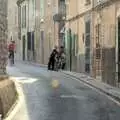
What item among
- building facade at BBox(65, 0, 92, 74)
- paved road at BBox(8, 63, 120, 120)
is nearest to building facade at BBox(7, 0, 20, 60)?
building facade at BBox(65, 0, 92, 74)

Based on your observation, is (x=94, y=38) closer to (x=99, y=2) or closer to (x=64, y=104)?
(x=99, y=2)

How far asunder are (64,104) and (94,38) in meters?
12.3

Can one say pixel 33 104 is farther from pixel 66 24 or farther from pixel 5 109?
pixel 66 24

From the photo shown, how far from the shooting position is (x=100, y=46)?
2642 centimetres

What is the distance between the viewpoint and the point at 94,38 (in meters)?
28.0

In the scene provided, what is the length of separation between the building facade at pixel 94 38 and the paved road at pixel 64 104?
2.25 meters

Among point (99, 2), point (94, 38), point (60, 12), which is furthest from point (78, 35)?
point (60, 12)

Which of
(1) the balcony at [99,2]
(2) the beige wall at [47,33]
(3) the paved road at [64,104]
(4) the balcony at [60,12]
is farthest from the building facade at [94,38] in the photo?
(2) the beige wall at [47,33]

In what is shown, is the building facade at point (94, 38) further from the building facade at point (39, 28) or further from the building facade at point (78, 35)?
the building facade at point (39, 28)

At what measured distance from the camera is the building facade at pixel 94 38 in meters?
23.3

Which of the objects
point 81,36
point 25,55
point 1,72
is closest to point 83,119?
point 1,72

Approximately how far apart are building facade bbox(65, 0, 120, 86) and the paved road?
88.7 inches

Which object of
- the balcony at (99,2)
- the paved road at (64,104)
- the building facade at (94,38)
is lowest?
the paved road at (64,104)

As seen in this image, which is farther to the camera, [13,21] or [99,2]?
[13,21]
